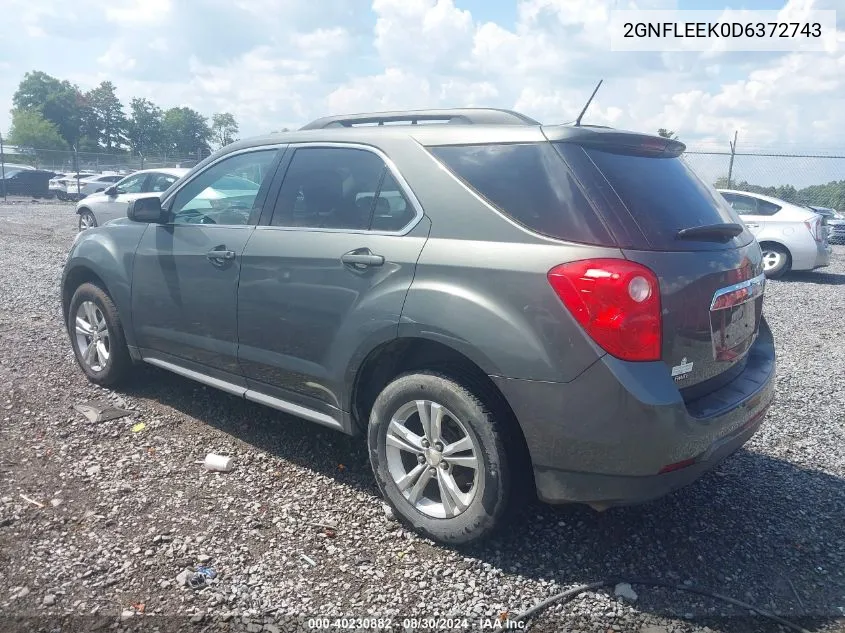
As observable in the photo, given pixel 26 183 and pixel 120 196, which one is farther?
pixel 26 183

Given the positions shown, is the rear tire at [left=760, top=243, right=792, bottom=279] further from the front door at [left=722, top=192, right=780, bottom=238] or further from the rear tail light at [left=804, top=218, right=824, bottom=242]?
the rear tail light at [left=804, top=218, right=824, bottom=242]

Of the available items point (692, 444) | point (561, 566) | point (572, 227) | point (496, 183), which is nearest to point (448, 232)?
point (496, 183)

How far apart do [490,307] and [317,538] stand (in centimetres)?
136

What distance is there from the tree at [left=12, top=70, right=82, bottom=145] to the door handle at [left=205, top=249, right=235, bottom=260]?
91.5m

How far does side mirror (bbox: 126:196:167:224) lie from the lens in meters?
4.40

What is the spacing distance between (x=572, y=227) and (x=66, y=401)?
377 centimetres

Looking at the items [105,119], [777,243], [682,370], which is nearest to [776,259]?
[777,243]

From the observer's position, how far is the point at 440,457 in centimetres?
308

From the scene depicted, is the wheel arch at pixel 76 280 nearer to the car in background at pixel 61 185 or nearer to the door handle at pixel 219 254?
the door handle at pixel 219 254

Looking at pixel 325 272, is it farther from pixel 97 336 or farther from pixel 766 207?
pixel 766 207

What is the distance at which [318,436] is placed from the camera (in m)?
4.29

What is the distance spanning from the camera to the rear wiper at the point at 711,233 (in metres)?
2.89

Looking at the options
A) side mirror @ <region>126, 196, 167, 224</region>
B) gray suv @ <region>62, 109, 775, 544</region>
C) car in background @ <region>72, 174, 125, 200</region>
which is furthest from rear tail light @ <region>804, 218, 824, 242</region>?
car in background @ <region>72, 174, 125, 200</region>

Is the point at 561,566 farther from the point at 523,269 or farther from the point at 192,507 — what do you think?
the point at 192,507
